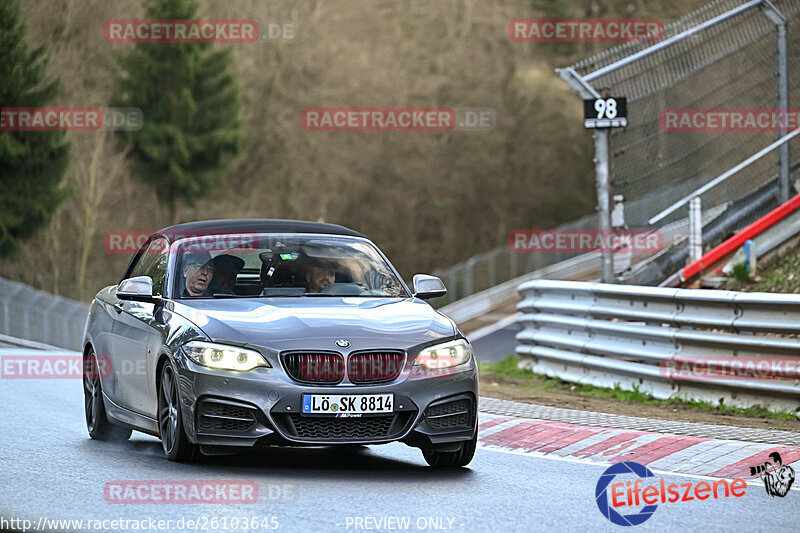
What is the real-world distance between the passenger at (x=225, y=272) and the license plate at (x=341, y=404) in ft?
5.08

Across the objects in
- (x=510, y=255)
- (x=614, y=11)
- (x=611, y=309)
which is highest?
(x=614, y=11)

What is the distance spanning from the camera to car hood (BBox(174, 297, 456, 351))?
8375 millimetres

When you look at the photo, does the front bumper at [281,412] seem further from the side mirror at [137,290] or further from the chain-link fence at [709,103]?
the chain-link fence at [709,103]

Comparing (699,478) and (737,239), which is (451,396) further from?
(737,239)

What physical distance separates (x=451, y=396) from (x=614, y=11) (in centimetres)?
5763

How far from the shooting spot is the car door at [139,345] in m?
9.38

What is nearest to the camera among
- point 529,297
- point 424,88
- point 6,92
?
point 529,297

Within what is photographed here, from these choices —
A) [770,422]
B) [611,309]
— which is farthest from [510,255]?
[770,422]

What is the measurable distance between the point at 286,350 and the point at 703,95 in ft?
37.2

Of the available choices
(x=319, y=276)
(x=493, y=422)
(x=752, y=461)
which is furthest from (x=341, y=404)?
(x=493, y=422)

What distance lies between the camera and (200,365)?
27.6ft

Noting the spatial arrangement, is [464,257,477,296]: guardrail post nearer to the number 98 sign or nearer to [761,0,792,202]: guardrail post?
[761,0,792,202]: guardrail post

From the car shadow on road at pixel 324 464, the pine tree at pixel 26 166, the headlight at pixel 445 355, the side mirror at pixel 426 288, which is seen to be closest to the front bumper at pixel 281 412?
the headlight at pixel 445 355

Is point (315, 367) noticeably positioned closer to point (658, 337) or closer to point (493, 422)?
point (493, 422)
